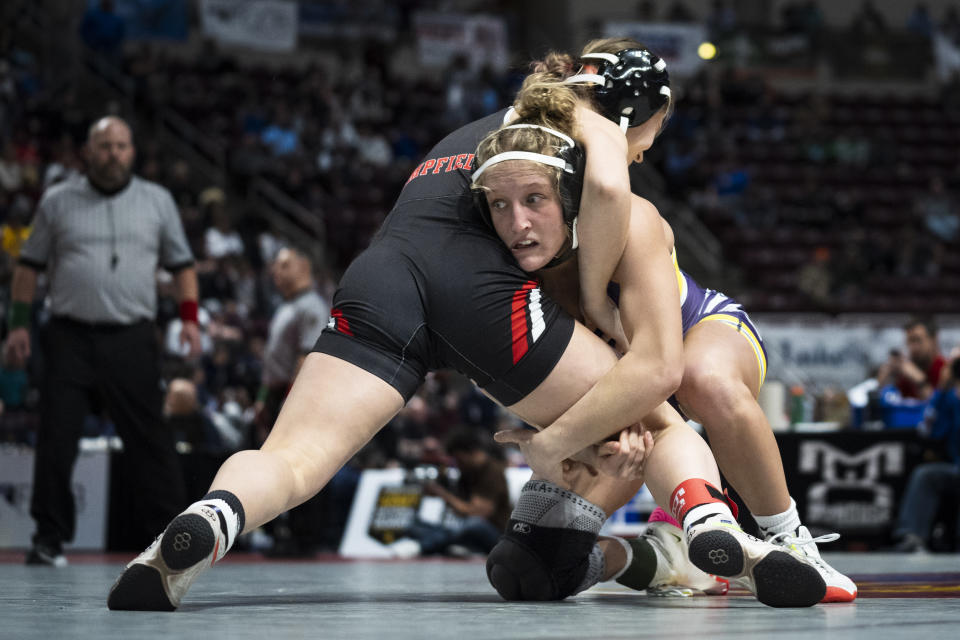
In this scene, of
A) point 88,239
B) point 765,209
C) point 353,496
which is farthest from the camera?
point 765,209

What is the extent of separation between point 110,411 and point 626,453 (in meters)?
2.92

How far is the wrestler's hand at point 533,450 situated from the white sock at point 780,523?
457mm

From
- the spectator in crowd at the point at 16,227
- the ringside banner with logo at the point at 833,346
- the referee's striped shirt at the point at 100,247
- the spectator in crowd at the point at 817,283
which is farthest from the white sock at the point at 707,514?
the spectator in crowd at the point at 817,283

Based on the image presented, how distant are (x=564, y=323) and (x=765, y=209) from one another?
14.0 meters

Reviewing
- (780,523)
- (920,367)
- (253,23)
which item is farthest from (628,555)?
(253,23)

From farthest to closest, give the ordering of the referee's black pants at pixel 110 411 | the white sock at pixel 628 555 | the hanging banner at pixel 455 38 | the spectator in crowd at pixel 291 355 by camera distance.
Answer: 1. the hanging banner at pixel 455 38
2. the spectator in crowd at pixel 291 355
3. the referee's black pants at pixel 110 411
4. the white sock at pixel 628 555

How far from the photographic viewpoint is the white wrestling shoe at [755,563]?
2410 mm

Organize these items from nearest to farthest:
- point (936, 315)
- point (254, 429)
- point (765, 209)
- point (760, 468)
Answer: point (760, 468) < point (254, 429) < point (936, 315) < point (765, 209)

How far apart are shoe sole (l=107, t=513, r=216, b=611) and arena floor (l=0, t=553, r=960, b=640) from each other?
0.04 meters

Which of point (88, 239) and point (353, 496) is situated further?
point (353, 496)

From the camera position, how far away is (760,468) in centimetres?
280

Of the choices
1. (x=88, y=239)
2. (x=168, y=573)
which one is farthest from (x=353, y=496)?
(x=168, y=573)

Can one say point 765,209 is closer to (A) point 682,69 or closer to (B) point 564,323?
(A) point 682,69

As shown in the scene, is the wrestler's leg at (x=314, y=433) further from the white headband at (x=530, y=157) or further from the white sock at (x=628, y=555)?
the white sock at (x=628, y=555)
